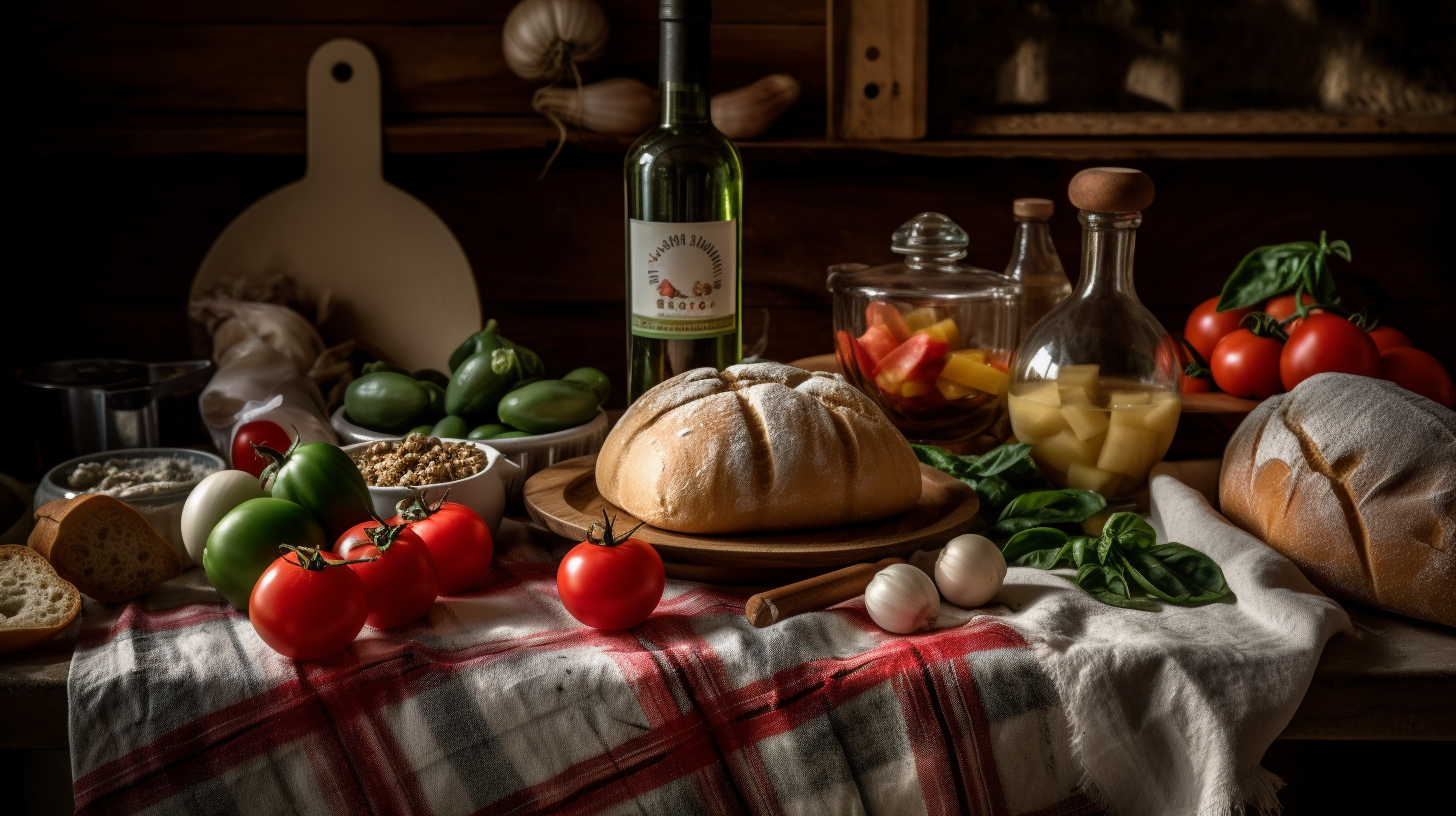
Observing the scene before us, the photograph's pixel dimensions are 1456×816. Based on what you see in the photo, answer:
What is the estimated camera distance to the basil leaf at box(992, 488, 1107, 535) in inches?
44.9

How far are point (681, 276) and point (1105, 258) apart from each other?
0.46 meters

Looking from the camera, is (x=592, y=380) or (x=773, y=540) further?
(x=592, y=380)

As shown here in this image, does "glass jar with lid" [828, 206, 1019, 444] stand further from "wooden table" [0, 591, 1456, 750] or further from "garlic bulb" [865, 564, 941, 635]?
"wooden table" [0, 591, 1456, 750]

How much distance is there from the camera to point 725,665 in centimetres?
88

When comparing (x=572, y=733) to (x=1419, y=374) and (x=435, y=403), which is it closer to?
(x=435, y=403)

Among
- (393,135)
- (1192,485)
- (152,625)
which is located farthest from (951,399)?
(393,135)

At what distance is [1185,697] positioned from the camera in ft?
2.79

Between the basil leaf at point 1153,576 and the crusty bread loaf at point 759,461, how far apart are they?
206 millimetres

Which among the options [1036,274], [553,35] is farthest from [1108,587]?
[553,35]

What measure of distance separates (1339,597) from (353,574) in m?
0.83

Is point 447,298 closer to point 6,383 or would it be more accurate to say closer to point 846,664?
point 6,383

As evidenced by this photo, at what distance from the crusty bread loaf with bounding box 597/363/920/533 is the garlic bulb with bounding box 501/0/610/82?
83 centimetres

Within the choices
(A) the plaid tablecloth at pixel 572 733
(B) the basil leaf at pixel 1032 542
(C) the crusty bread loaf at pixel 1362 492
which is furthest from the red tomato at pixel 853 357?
(A) the plaid tablecloth at pixel 572 733

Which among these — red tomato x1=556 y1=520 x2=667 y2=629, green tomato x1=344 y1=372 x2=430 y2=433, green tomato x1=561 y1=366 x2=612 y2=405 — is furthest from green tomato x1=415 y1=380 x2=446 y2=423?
red tomato x1=556 y1=520 x2=667 y2=629
